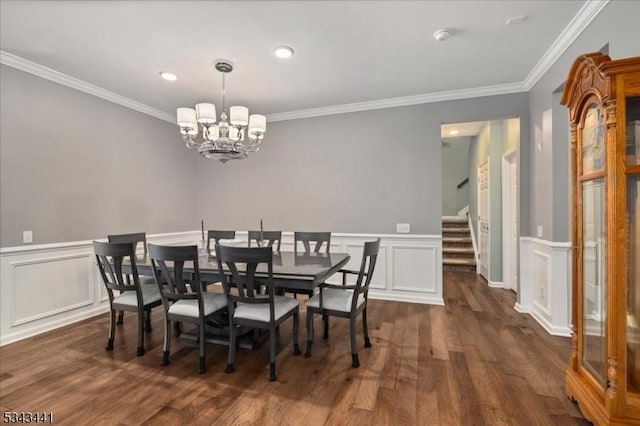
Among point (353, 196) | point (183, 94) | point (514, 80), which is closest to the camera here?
point (514, 80)

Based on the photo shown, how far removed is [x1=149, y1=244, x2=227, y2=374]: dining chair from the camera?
2.22m

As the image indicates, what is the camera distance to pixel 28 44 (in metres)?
2.66

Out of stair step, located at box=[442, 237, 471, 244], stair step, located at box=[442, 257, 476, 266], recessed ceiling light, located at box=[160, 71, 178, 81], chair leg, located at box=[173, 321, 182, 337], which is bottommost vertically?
chair leg, located at box=[173, 321, 182, 337]

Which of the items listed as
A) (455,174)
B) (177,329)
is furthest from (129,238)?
(455,174)

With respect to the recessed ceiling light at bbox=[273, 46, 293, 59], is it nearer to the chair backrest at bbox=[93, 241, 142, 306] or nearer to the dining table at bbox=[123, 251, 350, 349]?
the dining table at bbox=[123, 251, 350, 349]

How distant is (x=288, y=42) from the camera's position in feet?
8.70

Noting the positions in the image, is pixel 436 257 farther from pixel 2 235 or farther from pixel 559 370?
pixel 2 235

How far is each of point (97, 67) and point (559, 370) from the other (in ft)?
16.7

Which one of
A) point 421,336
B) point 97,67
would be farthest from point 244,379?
point 97,67

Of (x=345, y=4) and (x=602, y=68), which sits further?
(x=345, y=4)

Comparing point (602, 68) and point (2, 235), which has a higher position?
point (602, 68)

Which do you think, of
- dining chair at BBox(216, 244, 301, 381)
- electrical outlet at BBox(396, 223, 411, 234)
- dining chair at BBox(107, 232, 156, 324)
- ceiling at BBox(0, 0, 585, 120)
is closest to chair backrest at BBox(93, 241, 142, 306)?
dining chair at BBox(107, 232, 156, 324)

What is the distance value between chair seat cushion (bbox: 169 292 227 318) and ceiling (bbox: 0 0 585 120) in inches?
89.6

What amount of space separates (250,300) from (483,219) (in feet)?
16.5
